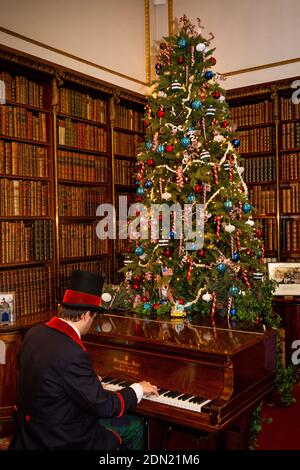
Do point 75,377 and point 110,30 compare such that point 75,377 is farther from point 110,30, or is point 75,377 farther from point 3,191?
point 110,30

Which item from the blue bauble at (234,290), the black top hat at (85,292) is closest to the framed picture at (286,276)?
the blue bauble at (234,290)

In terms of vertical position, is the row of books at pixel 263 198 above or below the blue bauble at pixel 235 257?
above

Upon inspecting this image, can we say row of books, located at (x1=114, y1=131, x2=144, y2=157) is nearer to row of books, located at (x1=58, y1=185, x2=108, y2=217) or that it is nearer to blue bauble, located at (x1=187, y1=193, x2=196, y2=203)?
row of books, located at (x1=58, y1=185, x2=108, y2=217)

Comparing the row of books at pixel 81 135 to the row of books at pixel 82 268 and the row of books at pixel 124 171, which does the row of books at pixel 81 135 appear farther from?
the row of books at pixel 82 268

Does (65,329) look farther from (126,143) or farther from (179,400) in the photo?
(126,143)

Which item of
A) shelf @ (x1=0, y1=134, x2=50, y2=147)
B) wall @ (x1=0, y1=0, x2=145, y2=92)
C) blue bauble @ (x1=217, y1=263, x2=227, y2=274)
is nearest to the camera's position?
blue bauble @ (x1=217, y1=263, x2=227, y2=274)

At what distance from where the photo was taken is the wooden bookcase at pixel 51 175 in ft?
12.4

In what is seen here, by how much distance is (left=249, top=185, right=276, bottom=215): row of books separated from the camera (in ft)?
15.6

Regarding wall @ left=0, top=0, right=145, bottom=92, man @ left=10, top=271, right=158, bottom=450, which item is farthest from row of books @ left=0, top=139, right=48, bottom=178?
man @ left=10, top=271, right=158, bottom=450

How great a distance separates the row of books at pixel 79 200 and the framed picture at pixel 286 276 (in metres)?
1.82

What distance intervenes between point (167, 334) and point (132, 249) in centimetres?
124

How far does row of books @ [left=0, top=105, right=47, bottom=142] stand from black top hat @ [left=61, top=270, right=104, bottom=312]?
2117 mm

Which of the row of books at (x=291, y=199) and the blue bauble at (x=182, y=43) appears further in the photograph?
the row of books at (x=291, y=199)

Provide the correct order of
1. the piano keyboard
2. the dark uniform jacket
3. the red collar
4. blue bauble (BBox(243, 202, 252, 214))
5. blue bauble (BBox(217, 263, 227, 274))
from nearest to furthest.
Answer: the dark uniform jacket
the red collar
the piano keyboard
blue bauble (BBox(217, 263, 227, 274))
blue bauble (BBox(243, 202, 252, 214))
